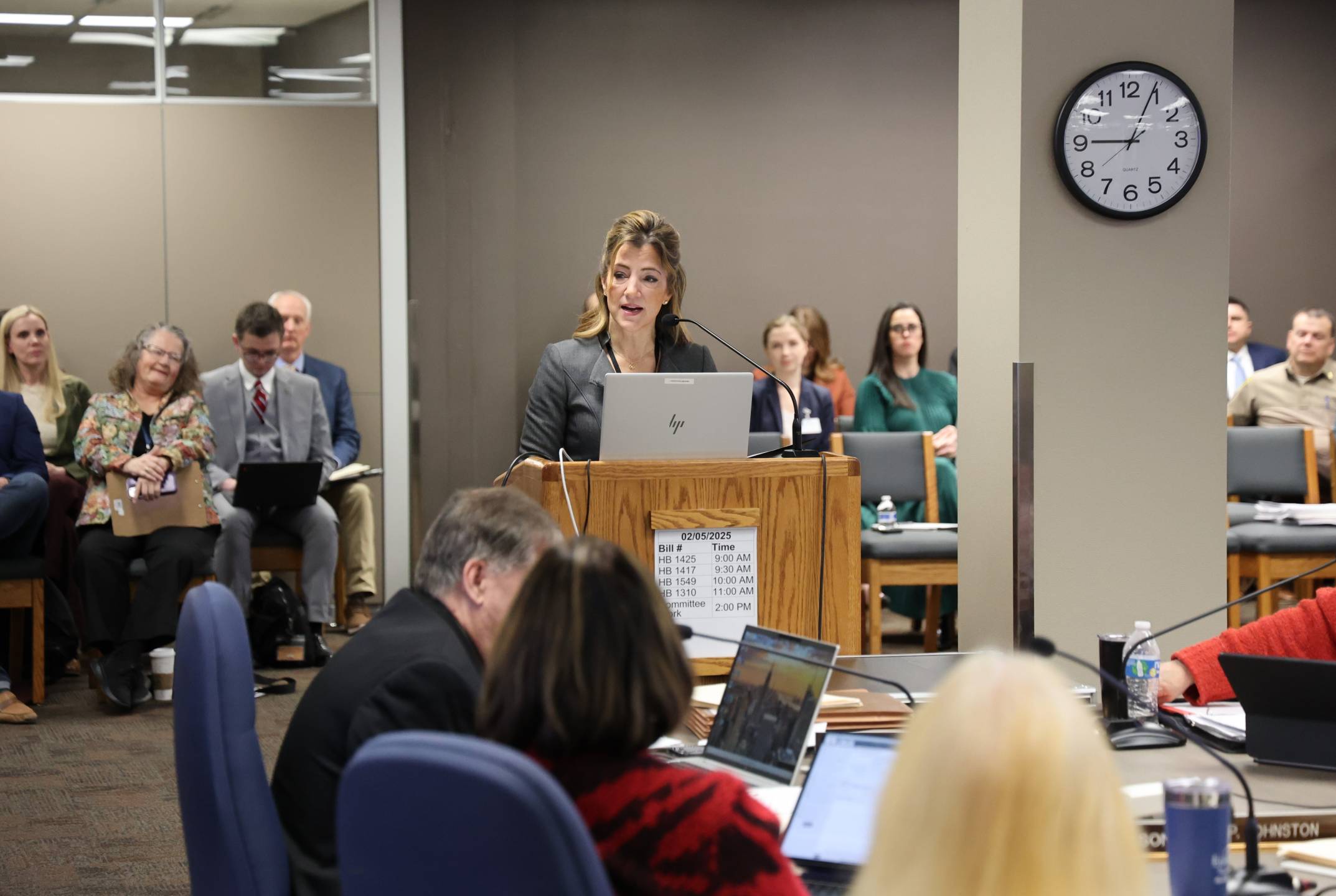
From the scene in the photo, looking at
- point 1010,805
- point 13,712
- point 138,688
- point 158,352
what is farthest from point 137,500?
point 1010,805

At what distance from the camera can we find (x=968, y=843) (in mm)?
976

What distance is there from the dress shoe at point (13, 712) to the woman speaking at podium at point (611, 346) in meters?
2.87

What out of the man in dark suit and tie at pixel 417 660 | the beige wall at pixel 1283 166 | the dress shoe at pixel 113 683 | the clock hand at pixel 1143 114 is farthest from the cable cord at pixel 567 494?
the beige wall at pixel 1283 166

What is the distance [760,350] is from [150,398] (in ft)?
12.3

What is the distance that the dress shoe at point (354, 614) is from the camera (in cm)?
704

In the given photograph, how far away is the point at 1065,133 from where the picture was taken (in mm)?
3916

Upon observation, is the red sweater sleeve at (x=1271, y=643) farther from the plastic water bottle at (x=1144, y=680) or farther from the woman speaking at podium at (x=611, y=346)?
the woman speaking at podium at (x=611, y=346)

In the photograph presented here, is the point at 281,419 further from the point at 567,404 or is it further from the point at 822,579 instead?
the point at 822,579

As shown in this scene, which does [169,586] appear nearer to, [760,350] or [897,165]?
[760,350]

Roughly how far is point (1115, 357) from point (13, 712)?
4.06 meters

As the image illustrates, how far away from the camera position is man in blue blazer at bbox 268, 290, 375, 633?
23.1 feet

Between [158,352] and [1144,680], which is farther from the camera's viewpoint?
[158,352]

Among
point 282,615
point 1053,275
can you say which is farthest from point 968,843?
point 282,615

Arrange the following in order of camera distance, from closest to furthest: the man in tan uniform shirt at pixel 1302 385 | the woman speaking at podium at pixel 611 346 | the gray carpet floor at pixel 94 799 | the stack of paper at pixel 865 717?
the stack of paper at pixel 865 717 < the woman speaking at podium at pixel 611 346 < the gray carpet floor at pixel 94 799 < the man in tan uniform shirt at pixel 1302 385
